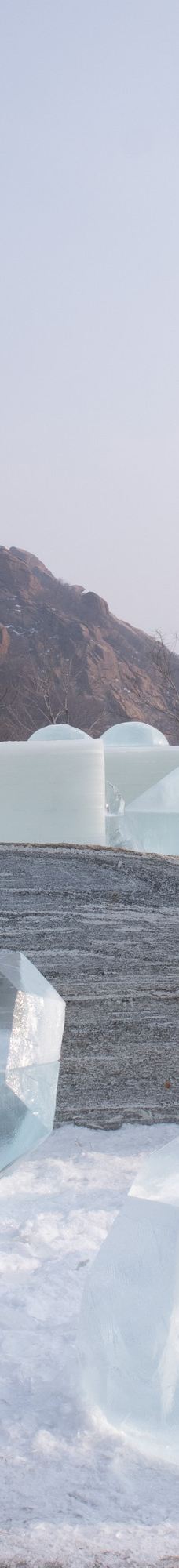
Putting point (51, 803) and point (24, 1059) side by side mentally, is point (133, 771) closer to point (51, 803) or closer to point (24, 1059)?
point (51, 803)

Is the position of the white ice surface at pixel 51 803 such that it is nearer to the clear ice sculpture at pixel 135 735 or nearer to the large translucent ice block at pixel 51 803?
the large translucent ice block at pixel 51 803

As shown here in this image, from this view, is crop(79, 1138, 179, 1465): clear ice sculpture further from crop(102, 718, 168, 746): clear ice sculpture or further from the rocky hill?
the rocky hill

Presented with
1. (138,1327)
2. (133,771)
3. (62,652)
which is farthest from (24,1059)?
(62,652)

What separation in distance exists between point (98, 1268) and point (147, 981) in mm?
646

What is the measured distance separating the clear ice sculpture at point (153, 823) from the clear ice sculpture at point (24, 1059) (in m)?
0.35

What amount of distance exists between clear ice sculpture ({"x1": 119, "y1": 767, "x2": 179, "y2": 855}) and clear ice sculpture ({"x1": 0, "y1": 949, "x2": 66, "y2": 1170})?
35cm

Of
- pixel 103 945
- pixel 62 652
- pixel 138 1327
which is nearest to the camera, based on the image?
pixel 138 1327

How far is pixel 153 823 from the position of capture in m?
1.65

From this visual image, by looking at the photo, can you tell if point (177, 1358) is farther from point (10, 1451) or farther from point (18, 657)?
point (18, 657)

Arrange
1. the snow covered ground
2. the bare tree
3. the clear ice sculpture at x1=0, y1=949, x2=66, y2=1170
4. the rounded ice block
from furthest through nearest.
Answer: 1. the bare tree
2. the rounded ice block
3. the clear ice sculpture at x1=0, y1=949, x2=66, y2=1170
4. the snow covered ground

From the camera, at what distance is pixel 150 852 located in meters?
1.60

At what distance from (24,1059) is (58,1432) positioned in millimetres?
443

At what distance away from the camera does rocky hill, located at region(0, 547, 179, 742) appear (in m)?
18.4

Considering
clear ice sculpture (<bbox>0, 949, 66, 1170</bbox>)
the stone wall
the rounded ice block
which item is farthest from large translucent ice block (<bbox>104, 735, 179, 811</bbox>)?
the rounded ice block
